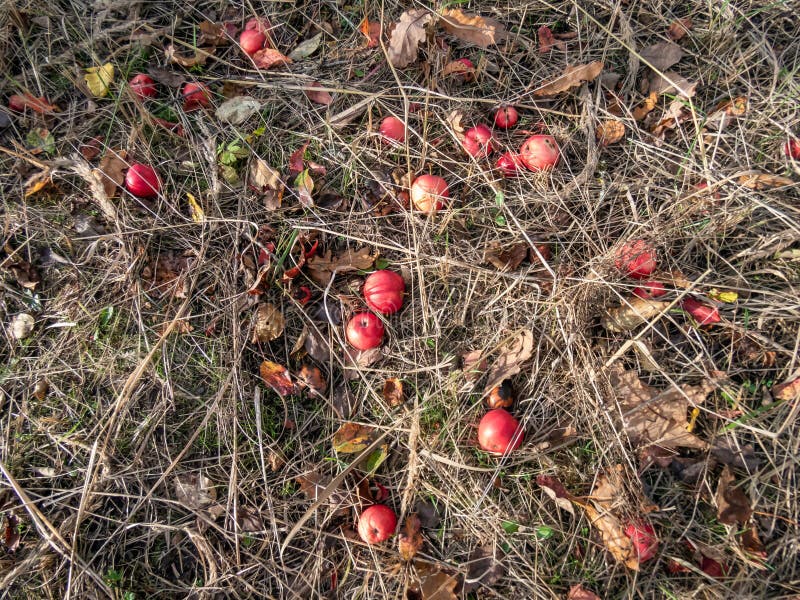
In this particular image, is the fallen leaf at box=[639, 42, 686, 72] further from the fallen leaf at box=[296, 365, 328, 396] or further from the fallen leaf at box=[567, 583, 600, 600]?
the fallen leaf at box=[567, 583, 600, 600]

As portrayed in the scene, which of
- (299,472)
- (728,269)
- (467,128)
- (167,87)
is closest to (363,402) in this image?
(299,472)

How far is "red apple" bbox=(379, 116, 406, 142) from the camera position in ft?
9.03

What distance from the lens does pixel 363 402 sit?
7.98 feet

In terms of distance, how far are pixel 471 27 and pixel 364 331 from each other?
6.02ft

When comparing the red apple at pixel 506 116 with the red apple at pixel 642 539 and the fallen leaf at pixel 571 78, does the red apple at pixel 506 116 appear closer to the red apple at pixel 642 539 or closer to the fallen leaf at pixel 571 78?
the fallen leaf at pixel 571 78

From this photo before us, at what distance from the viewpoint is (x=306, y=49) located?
3.06 meters

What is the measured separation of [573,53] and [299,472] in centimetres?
273

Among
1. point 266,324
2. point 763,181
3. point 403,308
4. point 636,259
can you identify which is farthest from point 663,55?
point 266,324

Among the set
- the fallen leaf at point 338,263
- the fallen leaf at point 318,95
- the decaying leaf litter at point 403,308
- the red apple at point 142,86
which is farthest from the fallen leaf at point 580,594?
the red apple at point 142,86

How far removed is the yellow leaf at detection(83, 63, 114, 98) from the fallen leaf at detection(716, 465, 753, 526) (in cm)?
375

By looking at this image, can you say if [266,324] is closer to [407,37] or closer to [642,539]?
[407,37]

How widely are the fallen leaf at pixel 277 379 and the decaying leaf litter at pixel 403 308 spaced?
0.01 meters

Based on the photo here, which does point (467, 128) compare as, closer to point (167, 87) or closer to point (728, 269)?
point (728, 269)

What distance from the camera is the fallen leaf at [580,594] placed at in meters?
2.07
